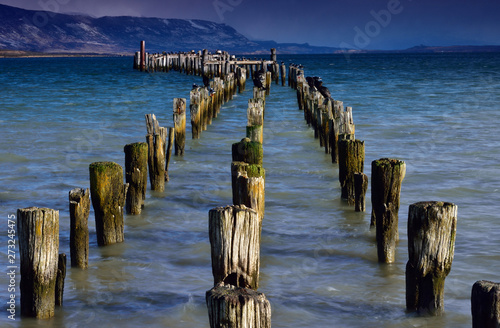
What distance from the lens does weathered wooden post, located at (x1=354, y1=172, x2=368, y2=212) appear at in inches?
291

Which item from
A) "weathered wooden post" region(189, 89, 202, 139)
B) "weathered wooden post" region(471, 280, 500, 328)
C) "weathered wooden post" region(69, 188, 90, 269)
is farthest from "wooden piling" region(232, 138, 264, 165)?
"weathered wooden post" region(189, 89, 202, 139)

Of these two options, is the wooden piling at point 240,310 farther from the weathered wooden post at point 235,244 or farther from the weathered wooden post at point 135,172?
the weathered wooden post at point 135,172

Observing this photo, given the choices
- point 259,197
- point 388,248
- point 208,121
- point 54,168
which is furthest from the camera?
point 208,121

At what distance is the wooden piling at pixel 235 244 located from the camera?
13.9 ft

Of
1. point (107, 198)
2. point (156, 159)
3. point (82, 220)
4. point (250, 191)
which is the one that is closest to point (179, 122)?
point (156, 159)

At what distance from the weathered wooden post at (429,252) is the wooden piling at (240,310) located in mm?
1963

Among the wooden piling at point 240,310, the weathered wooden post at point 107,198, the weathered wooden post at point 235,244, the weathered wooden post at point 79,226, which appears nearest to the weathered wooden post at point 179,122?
the weathered wooden post at point 107,198

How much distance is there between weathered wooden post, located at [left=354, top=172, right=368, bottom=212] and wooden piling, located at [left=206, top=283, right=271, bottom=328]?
14.4 feet

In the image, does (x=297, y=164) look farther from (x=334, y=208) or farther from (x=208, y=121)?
(x=208, y=121)

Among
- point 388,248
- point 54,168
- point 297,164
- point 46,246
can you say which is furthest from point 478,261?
point 54,168

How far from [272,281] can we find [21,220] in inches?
90.0

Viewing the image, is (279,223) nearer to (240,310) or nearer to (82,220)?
(82,220)

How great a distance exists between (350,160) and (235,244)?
4300 millimetres

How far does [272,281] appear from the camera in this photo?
5809 mm
